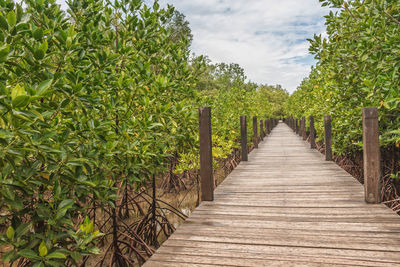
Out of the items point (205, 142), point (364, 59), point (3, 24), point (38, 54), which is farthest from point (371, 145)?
point (3, 24)

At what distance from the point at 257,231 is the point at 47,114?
6.54ft

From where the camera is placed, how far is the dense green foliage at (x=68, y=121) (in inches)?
55.0

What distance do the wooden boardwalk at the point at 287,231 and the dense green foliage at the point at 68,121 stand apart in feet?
2.42

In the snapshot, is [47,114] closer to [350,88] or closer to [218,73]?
[350,88]

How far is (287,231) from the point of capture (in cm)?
250

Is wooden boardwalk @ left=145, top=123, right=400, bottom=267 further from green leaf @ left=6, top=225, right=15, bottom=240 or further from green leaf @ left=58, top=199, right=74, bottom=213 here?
green leaf @ left=6, top=225, right=15, bottom=240

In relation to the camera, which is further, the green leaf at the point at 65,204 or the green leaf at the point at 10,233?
the green leaf at the point at 65,204

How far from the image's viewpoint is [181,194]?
7.46 metres

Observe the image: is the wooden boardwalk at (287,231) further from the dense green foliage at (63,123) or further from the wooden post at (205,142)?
the dense green foliage at (63,123)

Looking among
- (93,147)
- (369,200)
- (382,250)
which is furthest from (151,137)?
(369,200)

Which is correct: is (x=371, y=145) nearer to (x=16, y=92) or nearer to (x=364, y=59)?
(x=364, y=59)

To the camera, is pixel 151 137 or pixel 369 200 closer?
pixel 151 137

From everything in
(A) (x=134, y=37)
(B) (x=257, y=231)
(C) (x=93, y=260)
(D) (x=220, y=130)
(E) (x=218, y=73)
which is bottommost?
(C) (x=93, y=260)

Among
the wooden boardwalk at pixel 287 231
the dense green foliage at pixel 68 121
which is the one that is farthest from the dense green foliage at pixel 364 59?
the dense green foliage at pixel 68 121
